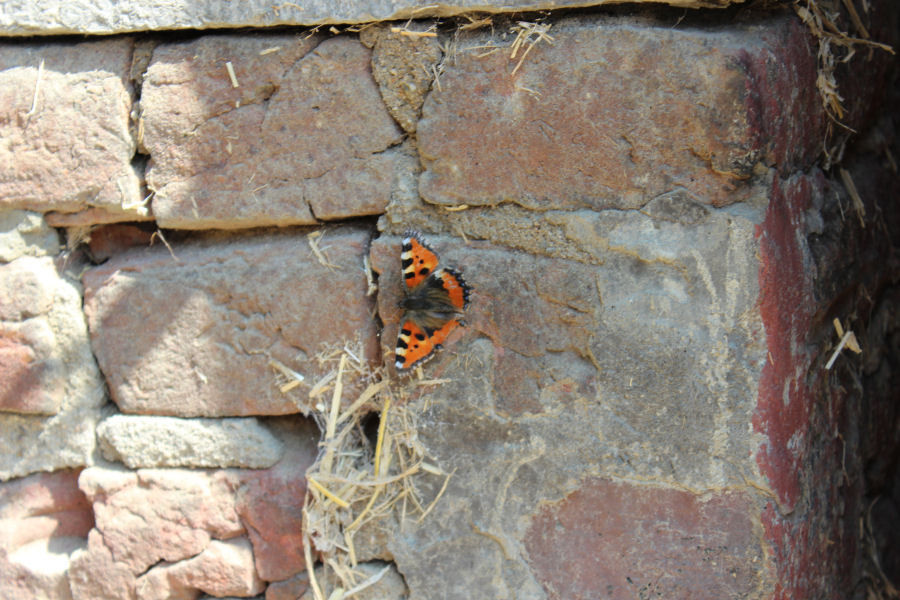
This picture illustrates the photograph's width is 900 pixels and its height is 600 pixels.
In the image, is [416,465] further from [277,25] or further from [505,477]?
[277,25]

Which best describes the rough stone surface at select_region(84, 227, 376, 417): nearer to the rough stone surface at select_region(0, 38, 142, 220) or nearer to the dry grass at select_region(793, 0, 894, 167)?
the rough stone surface at select_region(0, 38, 142, 220)

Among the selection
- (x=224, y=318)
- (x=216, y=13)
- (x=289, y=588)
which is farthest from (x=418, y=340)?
(x=216, y=13)

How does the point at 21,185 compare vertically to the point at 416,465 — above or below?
above

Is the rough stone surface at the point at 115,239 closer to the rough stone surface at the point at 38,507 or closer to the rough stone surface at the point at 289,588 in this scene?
the rough stone surface at the point at 38,507

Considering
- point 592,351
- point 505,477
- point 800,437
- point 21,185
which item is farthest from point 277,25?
point 800,437

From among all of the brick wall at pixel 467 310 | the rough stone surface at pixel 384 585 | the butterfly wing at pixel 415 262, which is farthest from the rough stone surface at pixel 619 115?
the rough stone surface at pixel 384 585

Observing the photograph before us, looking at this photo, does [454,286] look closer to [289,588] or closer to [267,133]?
[267,133]
